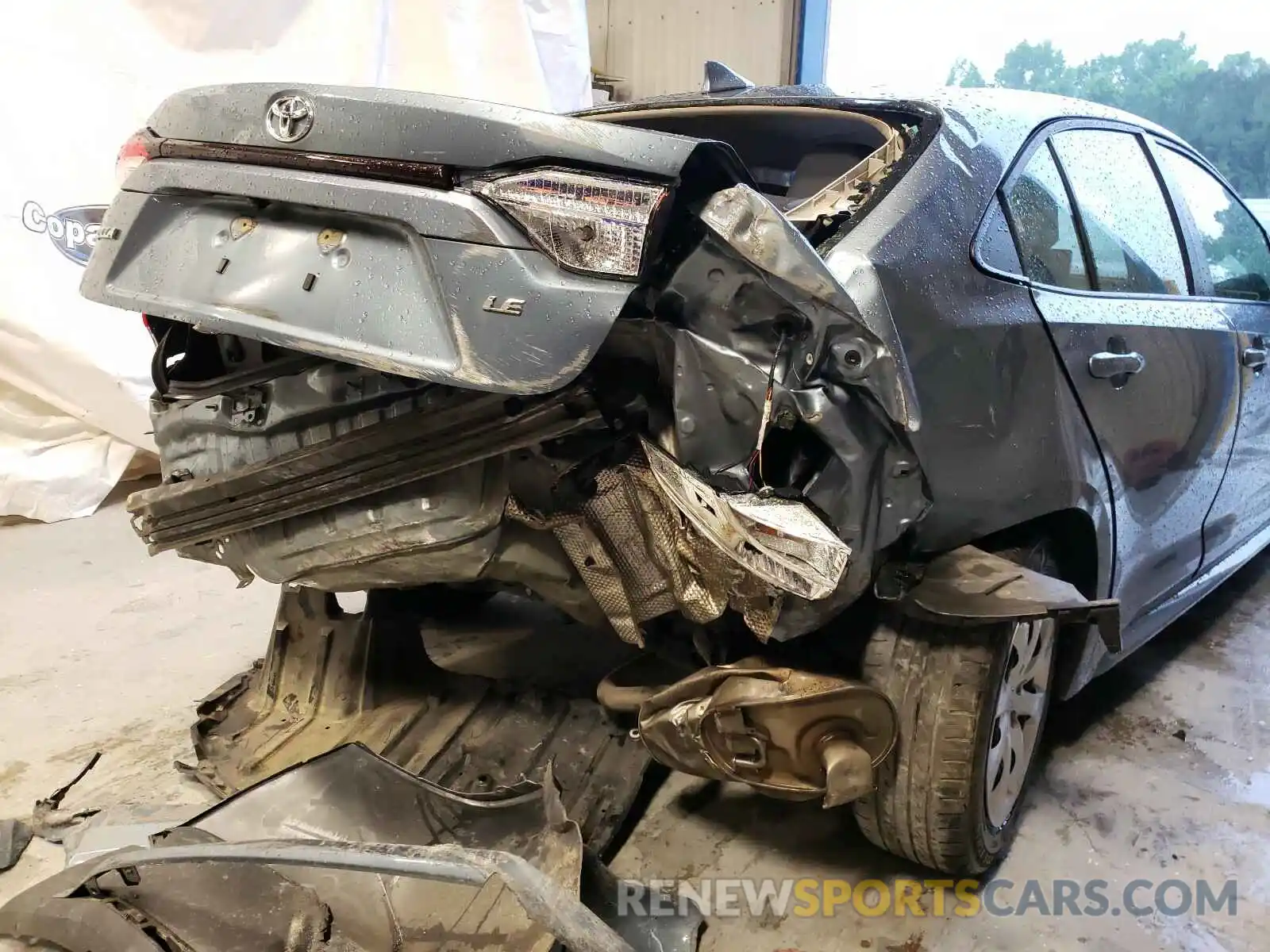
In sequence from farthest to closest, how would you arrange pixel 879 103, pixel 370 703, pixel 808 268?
pixel 370 703 → pixel 879 103 → pixel 808 268

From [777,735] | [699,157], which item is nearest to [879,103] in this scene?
[699,157]

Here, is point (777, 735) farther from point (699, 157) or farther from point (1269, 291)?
point (1269, 291)

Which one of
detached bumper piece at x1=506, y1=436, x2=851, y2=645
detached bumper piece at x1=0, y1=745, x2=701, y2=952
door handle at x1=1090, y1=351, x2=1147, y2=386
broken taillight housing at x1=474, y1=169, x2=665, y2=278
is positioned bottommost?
detached bumper piece at x1=0, y1=745, x2=701, y2=952

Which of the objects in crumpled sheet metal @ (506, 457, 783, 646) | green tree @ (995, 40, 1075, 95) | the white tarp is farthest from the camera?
green tree @ (995, 40, 1075, 95)

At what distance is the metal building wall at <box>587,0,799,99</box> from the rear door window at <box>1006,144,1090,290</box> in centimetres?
458

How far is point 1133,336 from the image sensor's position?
191 centimetres

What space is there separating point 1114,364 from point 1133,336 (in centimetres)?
14

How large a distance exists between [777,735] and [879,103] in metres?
1.22

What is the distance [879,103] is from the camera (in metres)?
1.78

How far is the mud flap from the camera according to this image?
6.62ft

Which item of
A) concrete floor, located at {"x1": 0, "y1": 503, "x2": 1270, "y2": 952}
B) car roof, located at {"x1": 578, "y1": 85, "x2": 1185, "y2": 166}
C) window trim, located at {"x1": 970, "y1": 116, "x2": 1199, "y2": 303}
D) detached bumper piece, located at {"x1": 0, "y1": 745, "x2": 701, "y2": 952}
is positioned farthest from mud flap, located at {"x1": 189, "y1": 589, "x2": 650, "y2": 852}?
car roof, located at {"x1": 578, "y1": 85, "x2": 1185, "y2": 166}

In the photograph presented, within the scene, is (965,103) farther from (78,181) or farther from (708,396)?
(78,181)

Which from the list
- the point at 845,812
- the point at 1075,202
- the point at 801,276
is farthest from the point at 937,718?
the point at 1075,202

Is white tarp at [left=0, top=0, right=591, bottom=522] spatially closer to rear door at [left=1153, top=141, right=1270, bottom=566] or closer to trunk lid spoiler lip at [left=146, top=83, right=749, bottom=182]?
trunk lid spoiler lip at [left=146, top=83, right=749, bottom=182]
